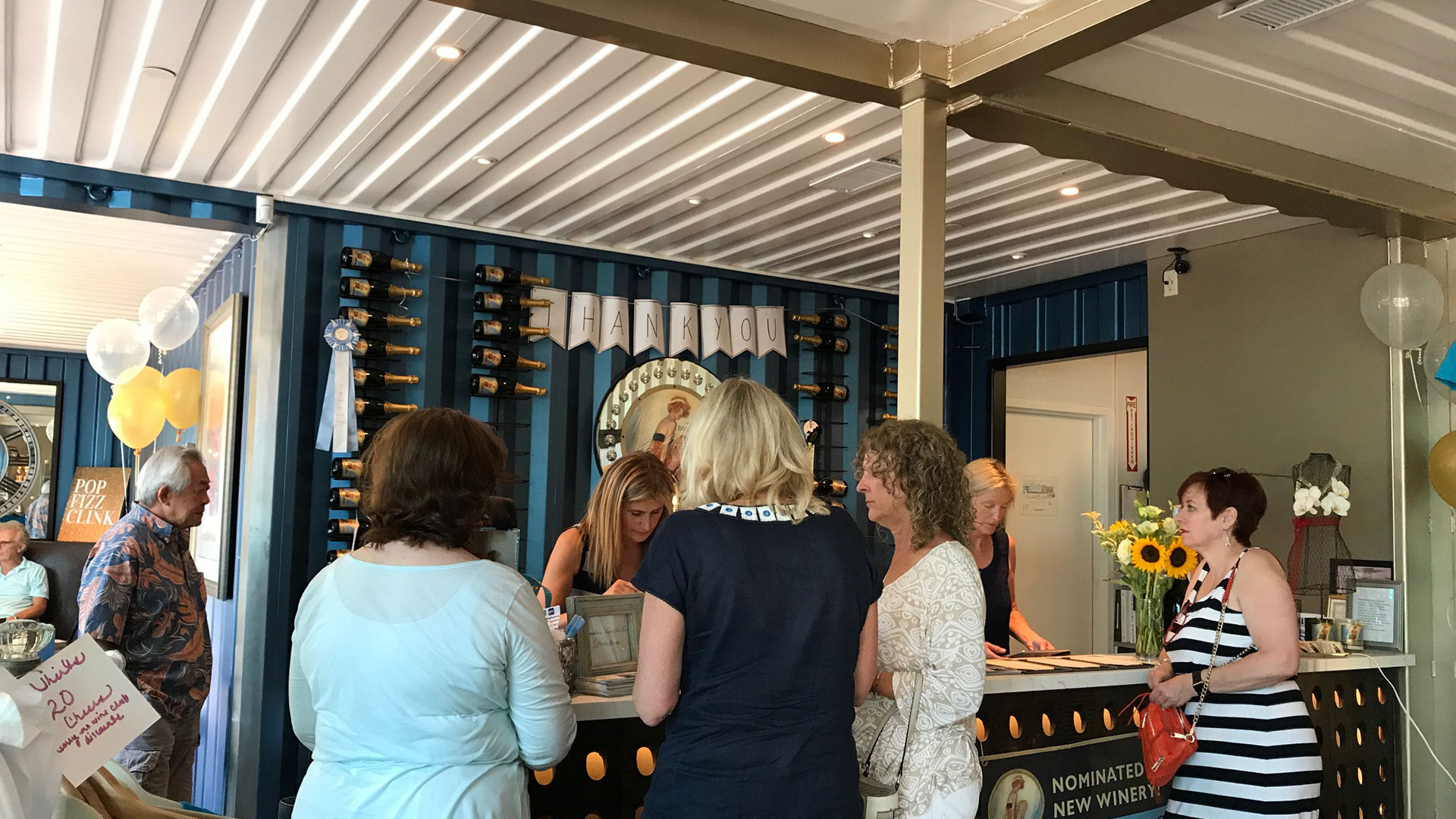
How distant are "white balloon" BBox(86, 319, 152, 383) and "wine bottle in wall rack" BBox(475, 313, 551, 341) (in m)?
1.95

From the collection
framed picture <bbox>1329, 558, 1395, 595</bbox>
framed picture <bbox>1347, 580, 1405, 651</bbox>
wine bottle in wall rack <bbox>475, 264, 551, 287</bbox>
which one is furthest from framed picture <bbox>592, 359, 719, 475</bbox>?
framed picture <bbox>1347, 580, 1405, 651</bbox>

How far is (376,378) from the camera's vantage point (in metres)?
5.39

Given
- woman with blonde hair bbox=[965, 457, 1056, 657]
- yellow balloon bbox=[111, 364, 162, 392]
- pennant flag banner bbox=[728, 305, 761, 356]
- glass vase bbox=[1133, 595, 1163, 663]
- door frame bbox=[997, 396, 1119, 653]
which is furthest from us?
door frame bbox=[997, 396, 1119, 653]

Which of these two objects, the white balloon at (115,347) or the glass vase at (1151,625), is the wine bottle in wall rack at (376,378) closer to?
the white balloon at (115,347)

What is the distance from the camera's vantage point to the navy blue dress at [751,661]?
77.4 inches

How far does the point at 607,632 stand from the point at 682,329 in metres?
3.78

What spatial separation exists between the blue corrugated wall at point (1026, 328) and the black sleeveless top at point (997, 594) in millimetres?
2439

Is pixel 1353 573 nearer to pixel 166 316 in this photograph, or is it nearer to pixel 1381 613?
pixel 1381 613

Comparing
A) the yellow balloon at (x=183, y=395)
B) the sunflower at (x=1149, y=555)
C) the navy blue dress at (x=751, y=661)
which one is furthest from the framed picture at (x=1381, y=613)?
the yellow balloon at (x=183, y=395)

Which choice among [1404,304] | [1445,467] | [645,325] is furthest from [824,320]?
[1445,467]

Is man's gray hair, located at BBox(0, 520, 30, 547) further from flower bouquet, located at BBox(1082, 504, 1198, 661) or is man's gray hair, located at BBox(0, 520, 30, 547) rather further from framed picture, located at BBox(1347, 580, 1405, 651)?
framed picture, located at BBox(1347, 580, 1405, 651)

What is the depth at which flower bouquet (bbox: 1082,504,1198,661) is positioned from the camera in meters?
3.80

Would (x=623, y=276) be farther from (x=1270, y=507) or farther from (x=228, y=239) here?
(x=1270, y=507)

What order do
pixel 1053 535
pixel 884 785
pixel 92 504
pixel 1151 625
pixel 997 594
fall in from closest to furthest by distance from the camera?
pixel 884 785 < pixel 1151 625 < pixel 997 594 < pixel 1053 535 < pixel 92 504
